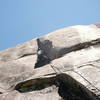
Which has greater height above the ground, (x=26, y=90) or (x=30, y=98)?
(x=26, y=90)

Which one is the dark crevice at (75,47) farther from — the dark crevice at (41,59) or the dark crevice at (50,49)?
the dark crevice at (41,59)

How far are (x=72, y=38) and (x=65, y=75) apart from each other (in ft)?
9.28

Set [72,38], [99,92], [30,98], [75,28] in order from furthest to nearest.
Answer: [75,28]
[72,38]
[30,98]
[99,92]

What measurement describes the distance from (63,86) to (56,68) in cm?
79

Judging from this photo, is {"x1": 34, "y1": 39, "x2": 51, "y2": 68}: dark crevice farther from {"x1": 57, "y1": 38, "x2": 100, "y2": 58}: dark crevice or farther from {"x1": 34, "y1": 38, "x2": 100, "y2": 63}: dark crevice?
{"x1": 57, "y1": 38, "x2": 100, "y2": 58}: dark crevice

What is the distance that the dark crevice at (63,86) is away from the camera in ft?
20.0

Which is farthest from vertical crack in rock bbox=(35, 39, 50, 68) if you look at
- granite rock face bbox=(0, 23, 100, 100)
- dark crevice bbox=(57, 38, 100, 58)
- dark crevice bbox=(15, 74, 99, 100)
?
dark crevice bbox=(15, 74, 99, 100)

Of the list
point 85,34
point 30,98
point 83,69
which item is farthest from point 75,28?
point 30,98

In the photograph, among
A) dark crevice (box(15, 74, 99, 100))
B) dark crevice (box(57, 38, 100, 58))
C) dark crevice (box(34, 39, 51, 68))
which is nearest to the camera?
dark crevice (box(15, 74, 99, 100))

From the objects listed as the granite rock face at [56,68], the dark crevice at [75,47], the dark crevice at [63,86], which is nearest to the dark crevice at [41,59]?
the granite rock face at [56,68]

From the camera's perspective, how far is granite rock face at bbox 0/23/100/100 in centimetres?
617

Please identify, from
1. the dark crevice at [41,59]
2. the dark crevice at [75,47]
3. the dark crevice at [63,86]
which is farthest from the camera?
the dark crevice at [41,59]

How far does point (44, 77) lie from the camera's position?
6.83m

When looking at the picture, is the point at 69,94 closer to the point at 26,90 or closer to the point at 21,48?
the point at 26,90
